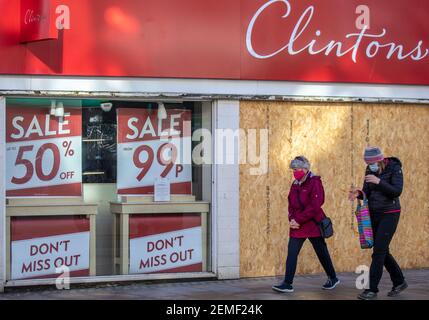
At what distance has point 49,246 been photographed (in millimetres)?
12672

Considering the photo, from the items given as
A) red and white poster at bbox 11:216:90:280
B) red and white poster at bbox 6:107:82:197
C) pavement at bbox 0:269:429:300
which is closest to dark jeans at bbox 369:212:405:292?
pavement at bbox 0:269:429:300

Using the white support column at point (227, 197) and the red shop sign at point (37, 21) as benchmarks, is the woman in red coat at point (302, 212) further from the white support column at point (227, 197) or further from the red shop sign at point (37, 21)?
the red shop sign at point (37, 21)

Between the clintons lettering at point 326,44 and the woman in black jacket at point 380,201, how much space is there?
2.70m

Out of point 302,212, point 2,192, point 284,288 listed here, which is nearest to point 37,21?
point 2,192

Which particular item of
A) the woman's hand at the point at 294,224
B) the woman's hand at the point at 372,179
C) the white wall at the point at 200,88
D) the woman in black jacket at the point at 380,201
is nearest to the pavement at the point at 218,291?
the woman in black jacket at the point at 380,201

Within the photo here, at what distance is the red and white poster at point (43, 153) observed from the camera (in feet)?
41.2

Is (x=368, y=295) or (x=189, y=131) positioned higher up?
(x=189, y=131)

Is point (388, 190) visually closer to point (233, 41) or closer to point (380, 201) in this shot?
point (380, 201)

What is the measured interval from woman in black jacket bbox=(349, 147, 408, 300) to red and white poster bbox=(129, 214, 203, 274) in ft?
9.08

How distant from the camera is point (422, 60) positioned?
14.3 meters

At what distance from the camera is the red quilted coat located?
38.9 ft

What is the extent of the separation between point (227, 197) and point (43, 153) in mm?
2517

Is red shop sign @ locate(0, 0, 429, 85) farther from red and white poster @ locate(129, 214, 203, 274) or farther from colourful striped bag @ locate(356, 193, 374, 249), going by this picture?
colourful striped bag @ locate(356, 193, 374, 249)

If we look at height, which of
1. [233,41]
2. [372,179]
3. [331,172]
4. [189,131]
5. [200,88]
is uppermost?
[233,41]
